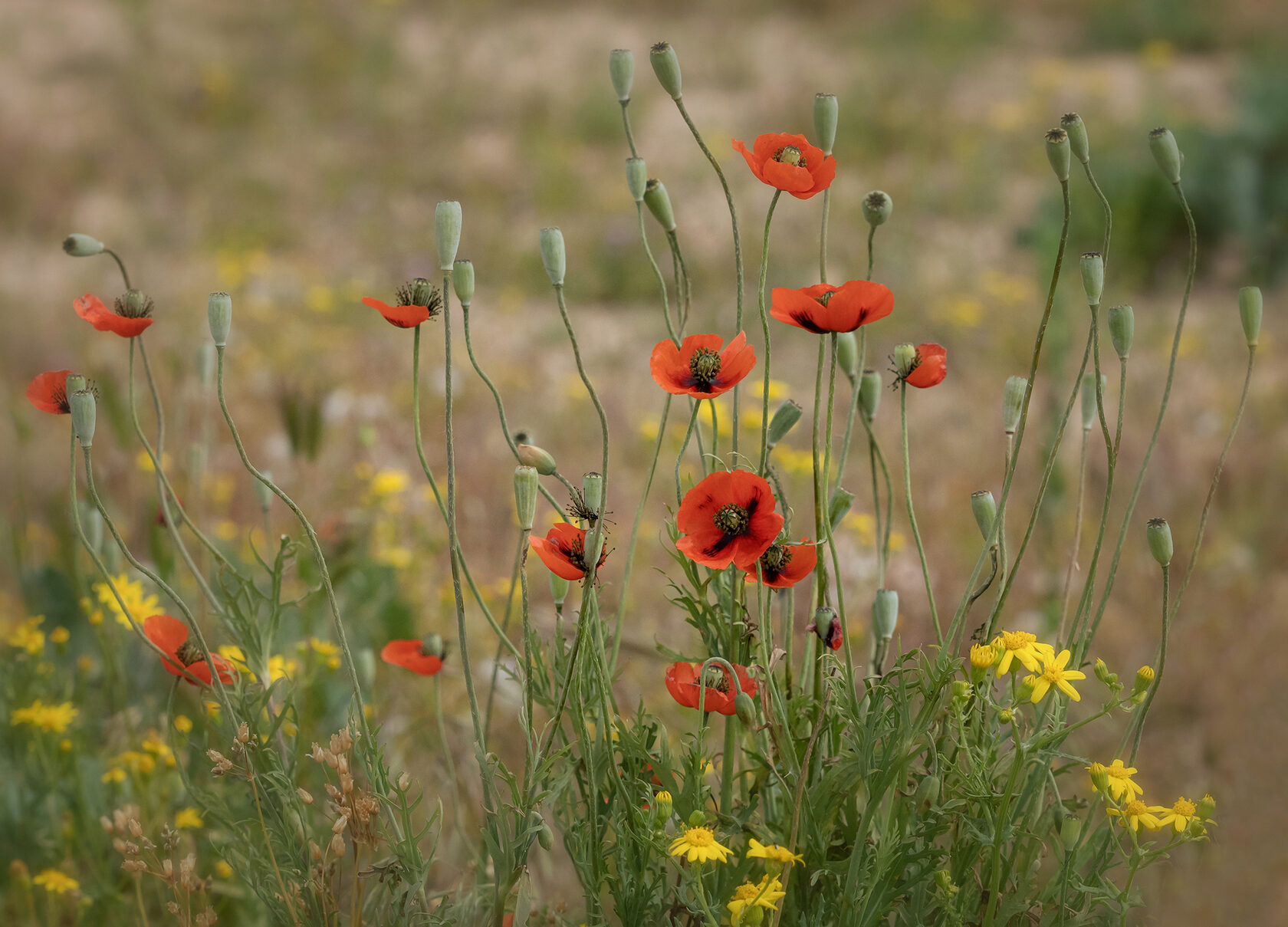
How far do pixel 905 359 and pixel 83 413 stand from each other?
0.73 meters

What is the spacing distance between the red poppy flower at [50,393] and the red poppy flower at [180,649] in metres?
0.24

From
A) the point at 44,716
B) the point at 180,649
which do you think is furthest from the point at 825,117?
the point at 44,716

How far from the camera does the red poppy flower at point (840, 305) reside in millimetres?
859

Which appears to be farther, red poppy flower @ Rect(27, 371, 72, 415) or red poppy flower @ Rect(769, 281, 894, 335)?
red poppy flower @ Rect(27, 371, 72, 415)

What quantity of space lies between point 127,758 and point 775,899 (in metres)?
0.94

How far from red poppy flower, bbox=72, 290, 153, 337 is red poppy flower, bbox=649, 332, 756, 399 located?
0.48 metres

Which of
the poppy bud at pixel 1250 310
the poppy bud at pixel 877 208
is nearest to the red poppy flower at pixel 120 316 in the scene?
the poppy bud at pixel 877 208

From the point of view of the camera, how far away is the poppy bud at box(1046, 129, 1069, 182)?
941 millimetres

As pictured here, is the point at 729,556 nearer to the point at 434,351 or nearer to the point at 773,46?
the point at 434,351

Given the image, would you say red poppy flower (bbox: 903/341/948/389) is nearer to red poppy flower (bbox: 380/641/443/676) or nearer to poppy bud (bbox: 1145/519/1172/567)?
poppy bud (bbox: 1145/519/1172/567)

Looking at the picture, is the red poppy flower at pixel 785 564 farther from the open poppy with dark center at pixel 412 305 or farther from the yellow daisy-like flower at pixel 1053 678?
the open poppy with dark center at pixel 412 305

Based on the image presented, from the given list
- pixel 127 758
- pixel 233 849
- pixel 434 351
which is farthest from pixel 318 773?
pixel 434 351

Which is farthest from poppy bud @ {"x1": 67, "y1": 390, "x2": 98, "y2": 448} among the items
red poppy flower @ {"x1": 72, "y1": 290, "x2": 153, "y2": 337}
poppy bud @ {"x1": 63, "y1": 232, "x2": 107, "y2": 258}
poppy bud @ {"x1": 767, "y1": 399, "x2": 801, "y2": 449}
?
poppy bud @ {"x1": 767, "y1": 399, "x2": 801, "y2": 449}

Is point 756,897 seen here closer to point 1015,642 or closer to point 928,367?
point 1015,642
